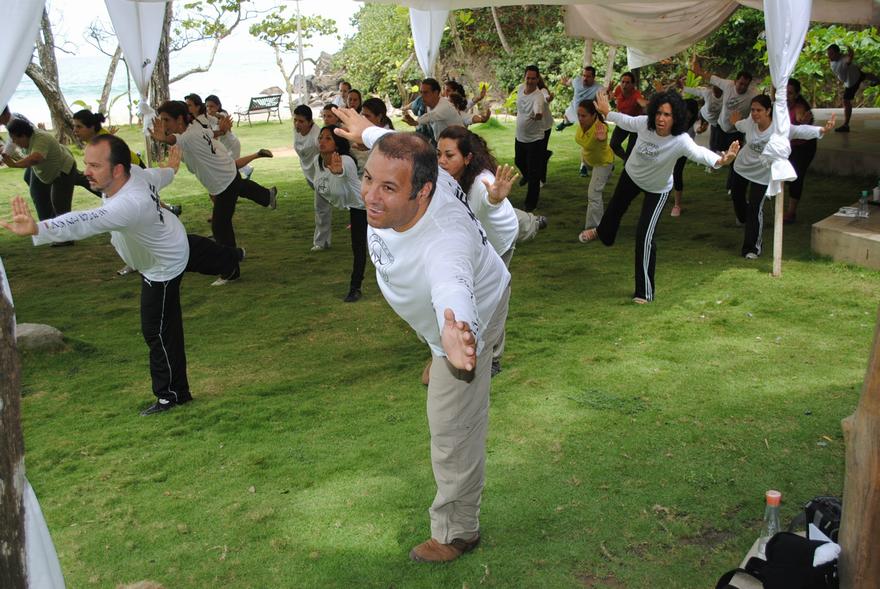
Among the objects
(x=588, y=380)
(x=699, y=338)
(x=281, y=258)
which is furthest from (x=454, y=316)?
(x=281, y=258)

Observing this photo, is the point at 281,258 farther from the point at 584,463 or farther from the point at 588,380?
the point at 584,463

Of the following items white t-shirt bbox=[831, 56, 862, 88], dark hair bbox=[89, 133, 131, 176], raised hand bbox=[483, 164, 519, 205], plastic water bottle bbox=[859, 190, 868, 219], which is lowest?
plastic water bottle bbox=[859, 190, 868, 219]

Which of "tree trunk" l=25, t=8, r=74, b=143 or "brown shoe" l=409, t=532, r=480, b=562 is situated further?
"tree trunk" l=25, t=8, r=74, b=143

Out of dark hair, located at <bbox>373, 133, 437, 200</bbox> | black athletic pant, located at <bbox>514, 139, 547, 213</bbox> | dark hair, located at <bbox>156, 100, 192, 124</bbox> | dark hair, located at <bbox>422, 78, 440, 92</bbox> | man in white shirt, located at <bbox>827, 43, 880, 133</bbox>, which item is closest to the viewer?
dark hair, located at <bbox>373, 133, 437, 200</bbox>

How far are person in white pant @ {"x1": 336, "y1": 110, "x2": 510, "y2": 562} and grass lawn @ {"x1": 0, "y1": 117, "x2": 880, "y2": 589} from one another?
0.90 feet

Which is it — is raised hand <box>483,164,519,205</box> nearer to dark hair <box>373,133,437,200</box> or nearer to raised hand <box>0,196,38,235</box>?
dark hair <box>373,133,437,200</box>

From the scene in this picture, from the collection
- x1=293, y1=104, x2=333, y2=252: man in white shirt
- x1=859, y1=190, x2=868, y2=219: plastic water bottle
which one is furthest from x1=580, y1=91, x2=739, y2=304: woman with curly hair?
x1=293, y1=104, x2=333, y2=252: man in white shirt

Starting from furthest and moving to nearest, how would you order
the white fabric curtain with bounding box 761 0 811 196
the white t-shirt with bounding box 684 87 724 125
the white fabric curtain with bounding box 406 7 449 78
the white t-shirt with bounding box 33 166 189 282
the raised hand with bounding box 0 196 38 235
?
the white t-shirt with bounding box 684 87 724 125 → the white fabric curtain with bounding box 406 7 449 78 → the white fabric curtain with bounding box 761 0 811 196 → the white t-shirt with bounding box 33 166 189 282 → the raised hand with bounding box 0 196 38 235

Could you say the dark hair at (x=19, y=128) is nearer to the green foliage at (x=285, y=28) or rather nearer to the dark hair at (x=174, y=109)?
the dark hair at (x=174, y=109)

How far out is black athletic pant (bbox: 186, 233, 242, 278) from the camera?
524 centimetres

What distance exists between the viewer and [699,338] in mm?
5793

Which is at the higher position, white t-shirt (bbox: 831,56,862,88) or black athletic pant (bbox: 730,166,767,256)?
white t-shirt (bbox: 831,56,862,88)

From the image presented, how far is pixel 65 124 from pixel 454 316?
1693cm

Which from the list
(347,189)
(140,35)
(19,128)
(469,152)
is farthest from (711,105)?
(19,128)
